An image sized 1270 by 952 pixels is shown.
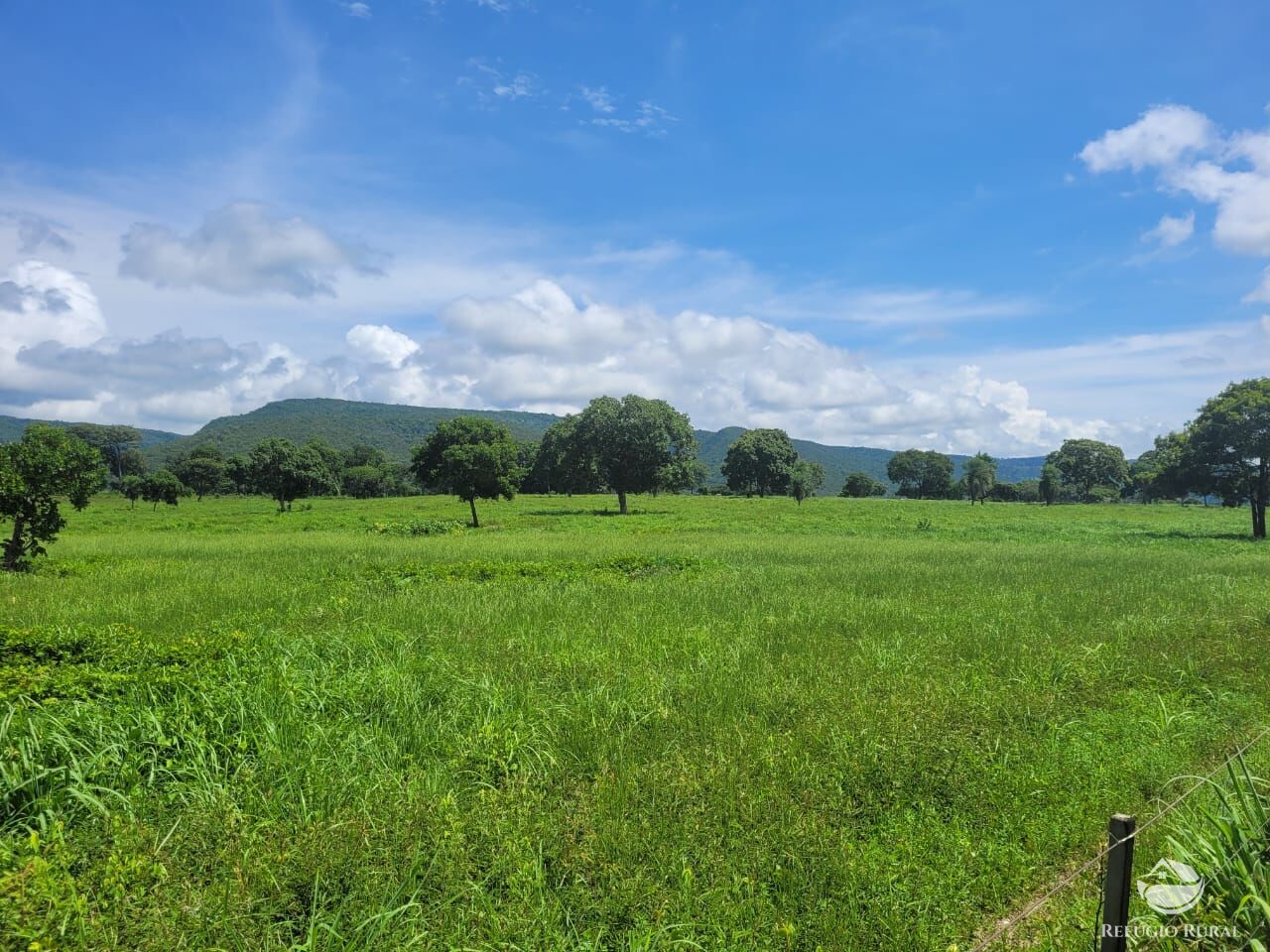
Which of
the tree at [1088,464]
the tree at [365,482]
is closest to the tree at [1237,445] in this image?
the tree at [1088,464]

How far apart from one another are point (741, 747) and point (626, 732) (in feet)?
3.75

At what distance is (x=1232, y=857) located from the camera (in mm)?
4047

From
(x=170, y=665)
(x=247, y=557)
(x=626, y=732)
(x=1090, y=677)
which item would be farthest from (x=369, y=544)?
(x=1090, y=677)

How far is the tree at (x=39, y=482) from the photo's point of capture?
53.9 feet

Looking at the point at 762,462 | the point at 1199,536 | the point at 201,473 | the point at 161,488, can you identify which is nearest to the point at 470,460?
the point at 1199,536

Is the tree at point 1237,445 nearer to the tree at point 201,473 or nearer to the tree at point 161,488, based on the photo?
the tree at point 161,488

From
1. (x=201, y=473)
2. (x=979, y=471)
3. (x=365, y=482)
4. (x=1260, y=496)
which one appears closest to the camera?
(x=1260, y=496)

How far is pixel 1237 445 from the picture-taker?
36.0 meters

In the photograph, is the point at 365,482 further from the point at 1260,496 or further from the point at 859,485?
the point at 1260,496

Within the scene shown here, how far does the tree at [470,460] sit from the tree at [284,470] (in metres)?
22.1

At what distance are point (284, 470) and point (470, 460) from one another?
94.6 feet

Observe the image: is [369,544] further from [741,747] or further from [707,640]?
[741,747]

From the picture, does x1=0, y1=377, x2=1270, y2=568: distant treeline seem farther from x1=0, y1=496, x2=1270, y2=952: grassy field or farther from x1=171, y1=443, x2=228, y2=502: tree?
x1=0, y1=496, x2=1270, y2=952: grassy field

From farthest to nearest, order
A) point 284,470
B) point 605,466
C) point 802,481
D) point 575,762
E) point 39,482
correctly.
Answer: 1. point 802,481
2. point 284,470
3. point 605,466
4. point 39,482
5. point 575,762
